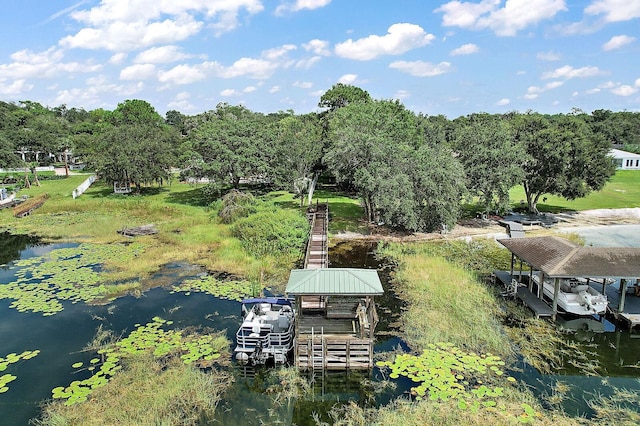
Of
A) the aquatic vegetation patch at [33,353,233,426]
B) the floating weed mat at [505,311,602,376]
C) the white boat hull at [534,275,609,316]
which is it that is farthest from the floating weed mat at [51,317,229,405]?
the white boat hull at [534,275,609,316]

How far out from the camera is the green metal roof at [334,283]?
597 inches

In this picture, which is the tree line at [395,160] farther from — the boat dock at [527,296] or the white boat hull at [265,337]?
the white boat hull at [265,337]

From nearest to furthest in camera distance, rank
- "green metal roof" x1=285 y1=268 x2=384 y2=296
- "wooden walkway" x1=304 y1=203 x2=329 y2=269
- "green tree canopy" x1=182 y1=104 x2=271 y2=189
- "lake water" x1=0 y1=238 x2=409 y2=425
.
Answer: "lake water" x1=0 y1=238 x2=409 y2=425 → "green metal roof" x1=285 y1=268 x2=384 y2=296 → "wooden walkway" x1=304 y1=203 x2=329 y2=269 → "green tree canopy" x1=182 y1=104 x2=271 y2=189

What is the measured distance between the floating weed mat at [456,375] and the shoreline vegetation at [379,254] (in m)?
0.06

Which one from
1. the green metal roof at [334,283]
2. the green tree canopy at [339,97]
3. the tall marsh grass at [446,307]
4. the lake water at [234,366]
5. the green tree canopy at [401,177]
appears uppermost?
the green tree canopy at [339,97]

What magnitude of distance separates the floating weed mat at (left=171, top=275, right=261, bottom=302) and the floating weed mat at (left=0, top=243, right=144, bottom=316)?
13.2ft

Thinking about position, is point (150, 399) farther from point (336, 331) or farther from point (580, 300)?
point (580, 300)

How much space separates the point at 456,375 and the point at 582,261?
8565mm

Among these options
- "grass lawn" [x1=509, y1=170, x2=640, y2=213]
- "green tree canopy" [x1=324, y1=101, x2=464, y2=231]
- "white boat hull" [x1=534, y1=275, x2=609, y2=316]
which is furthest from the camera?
"grass lawn" [x1=509, y1=170, x2=640, y2=213]

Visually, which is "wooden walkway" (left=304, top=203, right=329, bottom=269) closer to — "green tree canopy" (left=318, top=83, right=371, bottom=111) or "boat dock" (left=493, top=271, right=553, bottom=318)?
"boat dock" (left=493, top=271, right=553, bottom=318)

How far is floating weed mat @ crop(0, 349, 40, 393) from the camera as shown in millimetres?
14102

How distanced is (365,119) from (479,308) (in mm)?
20807

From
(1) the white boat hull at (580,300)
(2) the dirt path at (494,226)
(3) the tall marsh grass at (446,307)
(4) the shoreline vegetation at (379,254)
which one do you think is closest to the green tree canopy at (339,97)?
(4) the shoreline vegetation at (379,254)

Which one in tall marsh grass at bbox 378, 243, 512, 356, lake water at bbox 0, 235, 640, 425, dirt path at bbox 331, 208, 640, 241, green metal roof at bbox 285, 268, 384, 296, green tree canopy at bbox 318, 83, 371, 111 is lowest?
lake water at bbox 0, 235, 640, 425
